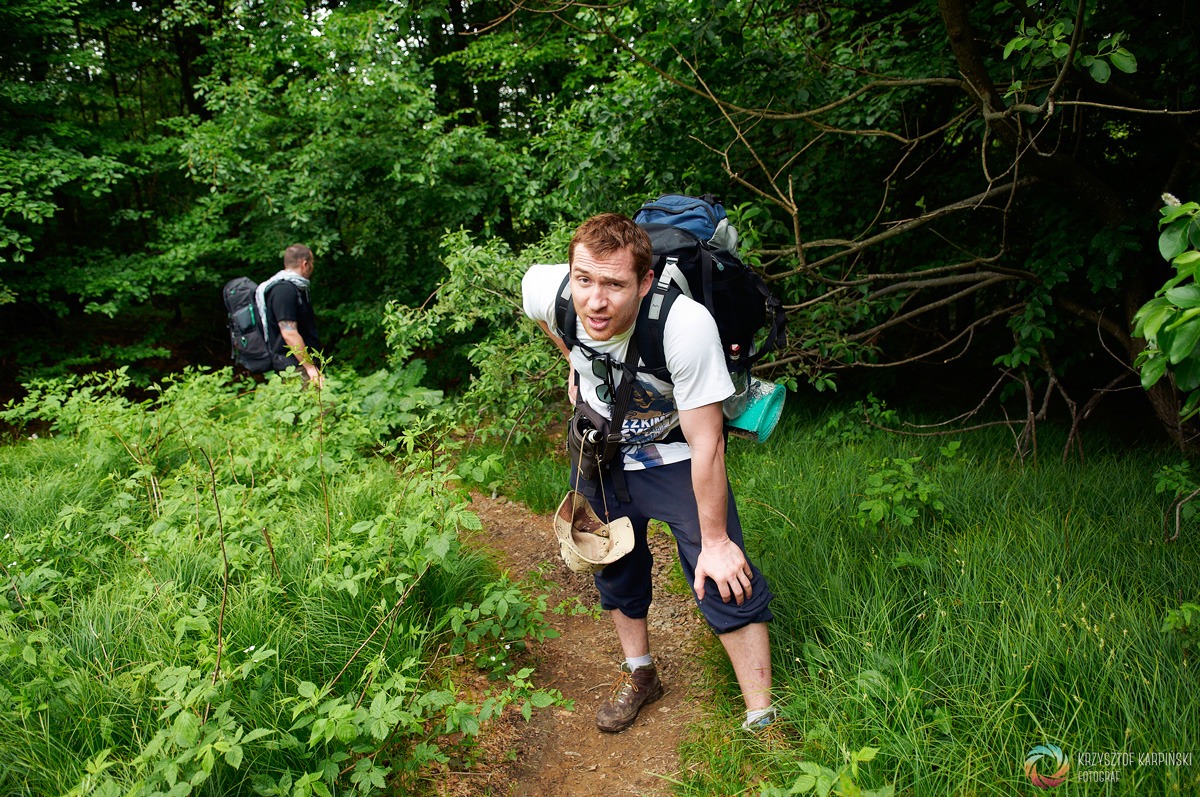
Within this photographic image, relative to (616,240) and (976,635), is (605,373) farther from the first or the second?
(976,635)

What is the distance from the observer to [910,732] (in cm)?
213

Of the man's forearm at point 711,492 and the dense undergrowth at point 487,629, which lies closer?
the dense undergrowth at point 487,629

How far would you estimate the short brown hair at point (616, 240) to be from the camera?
224cm

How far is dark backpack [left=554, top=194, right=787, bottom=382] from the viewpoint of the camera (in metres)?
2.33

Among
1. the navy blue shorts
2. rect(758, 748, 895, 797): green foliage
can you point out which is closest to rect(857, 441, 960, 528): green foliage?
the navy blue shorts

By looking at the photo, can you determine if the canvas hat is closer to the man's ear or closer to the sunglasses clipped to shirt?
the sunglasses clipped to shirt

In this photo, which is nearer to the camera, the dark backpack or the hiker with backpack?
the dark backpack

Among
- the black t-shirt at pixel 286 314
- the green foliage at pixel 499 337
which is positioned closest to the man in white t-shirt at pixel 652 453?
the green foliage at pixel 499 337

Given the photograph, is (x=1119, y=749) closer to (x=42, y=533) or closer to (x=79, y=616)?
(x=79, y=616)

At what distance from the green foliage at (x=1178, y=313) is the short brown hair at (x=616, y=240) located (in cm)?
129

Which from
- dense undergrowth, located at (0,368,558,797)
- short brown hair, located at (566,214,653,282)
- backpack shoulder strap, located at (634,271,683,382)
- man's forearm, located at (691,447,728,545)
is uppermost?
short brown hair, located at (566,214,653,282)

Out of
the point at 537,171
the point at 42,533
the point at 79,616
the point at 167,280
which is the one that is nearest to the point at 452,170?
the point at 537,171

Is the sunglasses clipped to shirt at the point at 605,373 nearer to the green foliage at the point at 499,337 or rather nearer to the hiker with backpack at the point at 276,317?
the green foliage at the point at 499,337

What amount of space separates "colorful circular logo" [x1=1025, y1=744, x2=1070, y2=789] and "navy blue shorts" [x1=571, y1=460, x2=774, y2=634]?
2.71 ft
